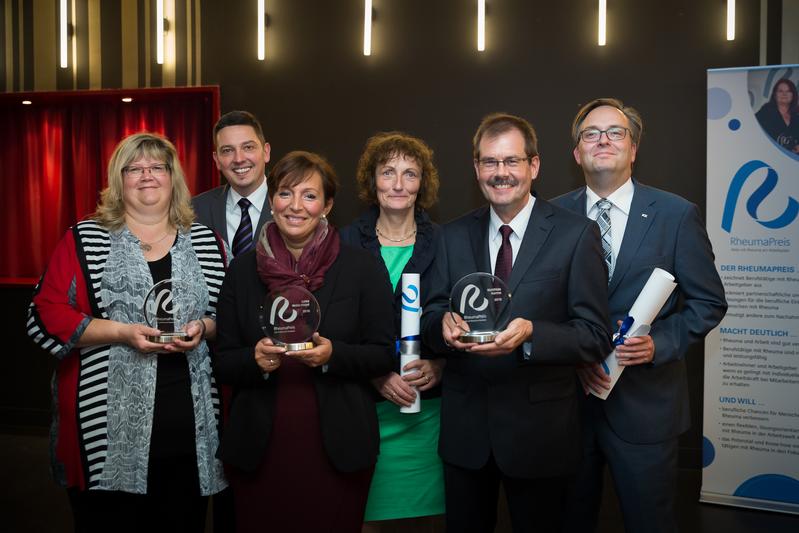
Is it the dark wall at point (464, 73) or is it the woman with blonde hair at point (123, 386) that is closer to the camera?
the woman with blonde hair at point (123, 386)

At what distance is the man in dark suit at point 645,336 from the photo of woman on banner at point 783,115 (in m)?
1.90

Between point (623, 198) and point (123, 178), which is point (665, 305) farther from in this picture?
point (123, 178)

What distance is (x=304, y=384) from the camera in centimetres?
210

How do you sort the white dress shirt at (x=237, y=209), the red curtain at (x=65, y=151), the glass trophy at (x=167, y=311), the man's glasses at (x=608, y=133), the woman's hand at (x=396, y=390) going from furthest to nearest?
the red curtain at (x=65, y=151) < the white dress shirt at (x=237, y=209) < the man's glasses at (x=608, y=133) < the woman's hand at (x=396, y=390) < the glass trophy at (x=167, y=311)

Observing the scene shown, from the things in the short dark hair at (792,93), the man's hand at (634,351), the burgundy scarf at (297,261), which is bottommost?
the man's hand at (634,351)

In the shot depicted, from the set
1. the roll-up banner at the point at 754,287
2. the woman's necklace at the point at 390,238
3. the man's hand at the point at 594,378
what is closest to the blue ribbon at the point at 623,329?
the man's hand at the point at 594,378

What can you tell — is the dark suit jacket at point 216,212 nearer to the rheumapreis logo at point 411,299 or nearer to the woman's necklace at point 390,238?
the woman's necklace at point 390,238

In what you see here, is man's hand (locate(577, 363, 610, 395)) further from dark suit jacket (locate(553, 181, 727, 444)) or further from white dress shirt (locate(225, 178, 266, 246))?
white dress shirt (locate(225, 178, 266, 246))

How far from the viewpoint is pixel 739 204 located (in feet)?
12.7

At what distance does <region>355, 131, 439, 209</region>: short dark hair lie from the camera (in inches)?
108

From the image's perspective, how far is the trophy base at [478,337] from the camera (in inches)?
75.0

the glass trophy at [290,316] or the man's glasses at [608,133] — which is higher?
the man's glasses at [608,133]

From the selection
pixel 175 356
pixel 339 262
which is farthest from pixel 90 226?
pixel 339 262

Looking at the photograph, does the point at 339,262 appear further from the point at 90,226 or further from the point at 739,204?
the point at 739,204
